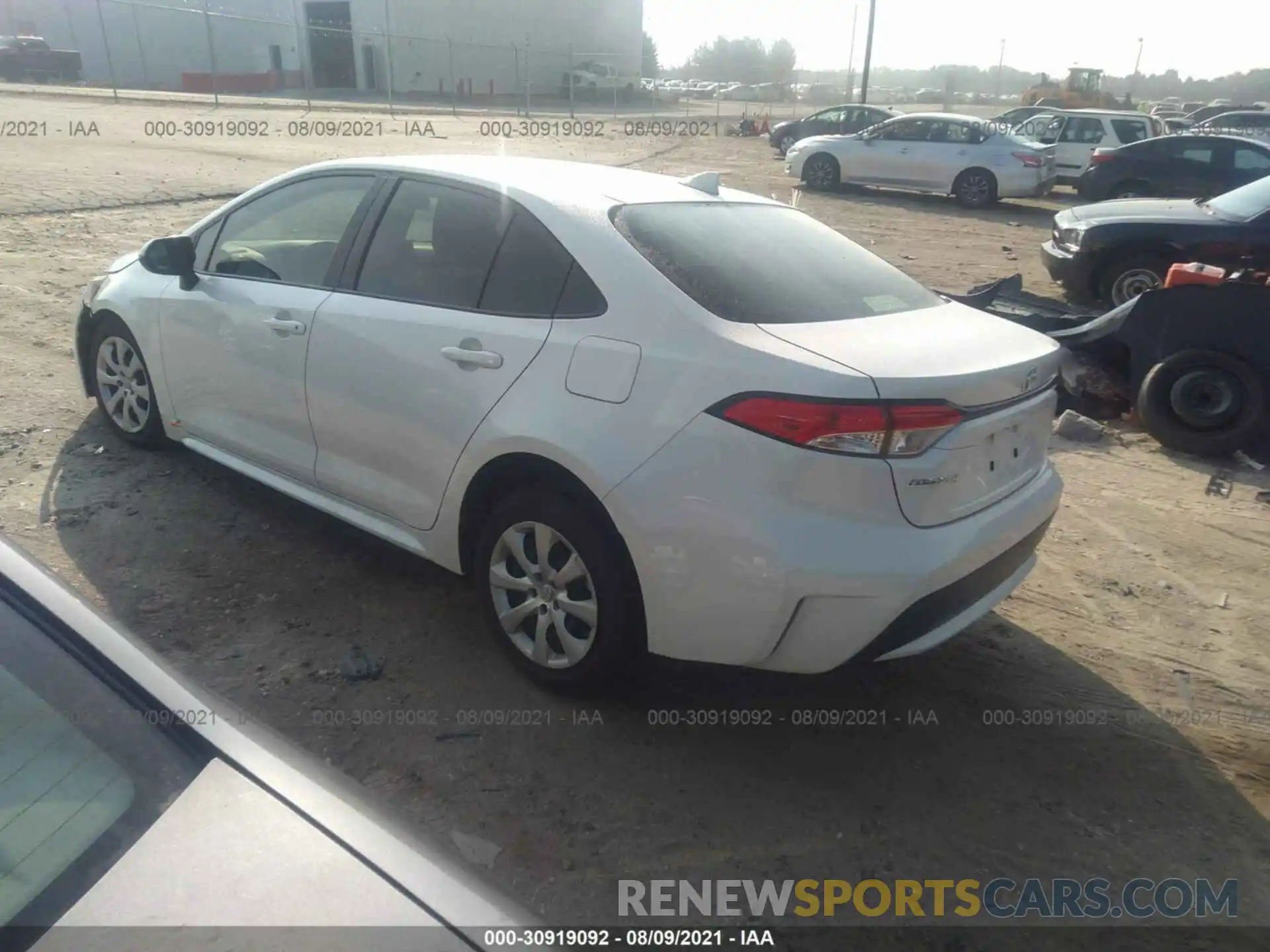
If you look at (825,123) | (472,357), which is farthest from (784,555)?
(825,123)

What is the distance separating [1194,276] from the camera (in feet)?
19.6

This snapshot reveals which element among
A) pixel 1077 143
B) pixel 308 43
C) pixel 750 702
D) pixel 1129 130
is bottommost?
pixel 750 702

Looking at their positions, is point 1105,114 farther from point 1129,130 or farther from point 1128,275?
point 1128,275

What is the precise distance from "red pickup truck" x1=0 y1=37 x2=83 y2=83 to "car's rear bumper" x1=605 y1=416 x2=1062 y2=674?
46.2 meters

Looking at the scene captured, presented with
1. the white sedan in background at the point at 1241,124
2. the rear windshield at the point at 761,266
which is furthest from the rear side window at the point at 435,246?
the white sedan in background at the point at 1241,124

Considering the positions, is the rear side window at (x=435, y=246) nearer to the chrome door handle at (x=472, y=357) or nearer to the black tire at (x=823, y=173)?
the chrome door handle at (x=472, y=357)

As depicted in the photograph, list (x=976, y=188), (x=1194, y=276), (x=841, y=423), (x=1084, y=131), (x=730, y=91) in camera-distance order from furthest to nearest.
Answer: (x=730, y=91) < (x=1084, y=131) < (x=976, y=188) < (x=1194, y=276) < (x=841, y=423)

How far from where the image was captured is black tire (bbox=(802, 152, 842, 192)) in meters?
19.4

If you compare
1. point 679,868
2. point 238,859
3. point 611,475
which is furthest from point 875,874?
point 238,859

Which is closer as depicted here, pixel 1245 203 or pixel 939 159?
pixel 1245 203

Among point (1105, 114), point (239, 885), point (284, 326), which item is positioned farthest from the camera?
point (1105, 114)

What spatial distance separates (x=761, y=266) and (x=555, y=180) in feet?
2.82

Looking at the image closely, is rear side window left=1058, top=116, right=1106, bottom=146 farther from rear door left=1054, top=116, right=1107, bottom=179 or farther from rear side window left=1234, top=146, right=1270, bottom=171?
rear side window left=1234, top=146, right=1270, bottom=171

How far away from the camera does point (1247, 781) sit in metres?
3.04
